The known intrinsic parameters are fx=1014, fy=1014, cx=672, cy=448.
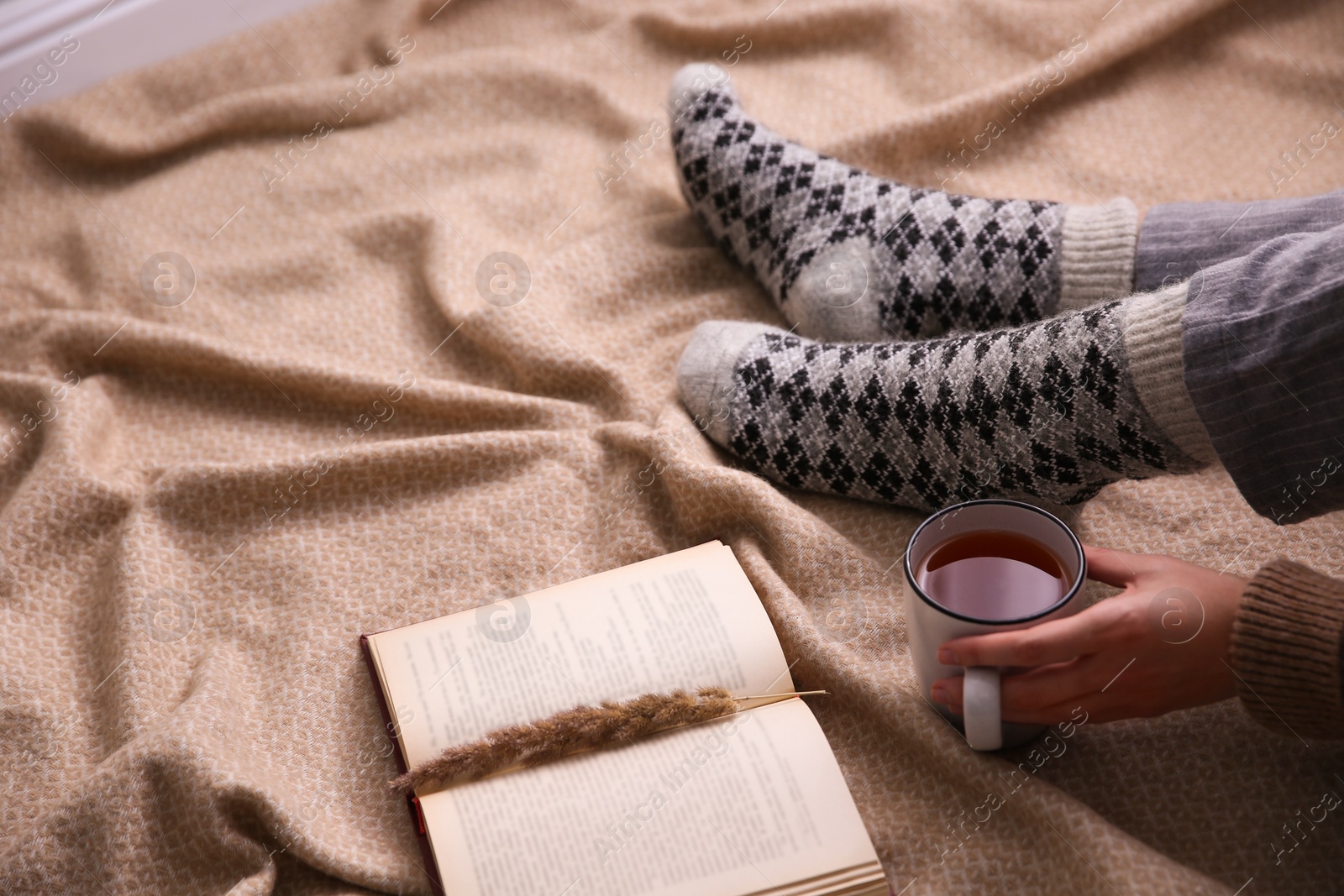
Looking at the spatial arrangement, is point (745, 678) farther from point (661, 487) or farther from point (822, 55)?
point (822, 55)

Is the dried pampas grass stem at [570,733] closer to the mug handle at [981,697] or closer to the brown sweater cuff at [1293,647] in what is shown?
the mug handle at [981,697]

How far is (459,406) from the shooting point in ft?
2.57

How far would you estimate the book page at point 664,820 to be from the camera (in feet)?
1.69

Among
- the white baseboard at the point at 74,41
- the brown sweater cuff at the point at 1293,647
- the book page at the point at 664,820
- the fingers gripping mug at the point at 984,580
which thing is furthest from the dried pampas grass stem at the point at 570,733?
the white baseboard at the point at 74,41

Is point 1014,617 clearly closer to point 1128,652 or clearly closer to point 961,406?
point 1128,652

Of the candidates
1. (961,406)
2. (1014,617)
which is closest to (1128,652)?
(1014,617)

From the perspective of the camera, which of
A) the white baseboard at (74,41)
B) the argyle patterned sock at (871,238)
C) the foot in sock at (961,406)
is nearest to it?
the foot in sock at (961,406)

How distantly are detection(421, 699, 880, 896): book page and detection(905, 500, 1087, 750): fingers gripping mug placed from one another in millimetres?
84

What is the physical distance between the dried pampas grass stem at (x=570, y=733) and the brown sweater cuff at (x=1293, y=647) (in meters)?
0.26

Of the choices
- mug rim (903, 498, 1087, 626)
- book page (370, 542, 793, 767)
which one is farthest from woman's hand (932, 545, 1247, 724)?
book page (370, 542, 793, 767)

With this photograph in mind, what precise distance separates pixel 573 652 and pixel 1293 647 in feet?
1.22

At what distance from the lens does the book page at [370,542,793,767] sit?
576 mm

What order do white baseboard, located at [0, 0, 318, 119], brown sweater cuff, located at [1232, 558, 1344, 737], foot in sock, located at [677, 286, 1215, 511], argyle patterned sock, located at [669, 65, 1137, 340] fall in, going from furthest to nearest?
white baseboard, located at [0, 0, 318, 119], argyle patterned sock, located at [669, 65, 1137, 340], foot in sock, located at [677, 286, 1215, 511], brown sweater cuff, located at [1232, 558, 1344, 737]

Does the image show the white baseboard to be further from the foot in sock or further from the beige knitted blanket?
the foot in sock
